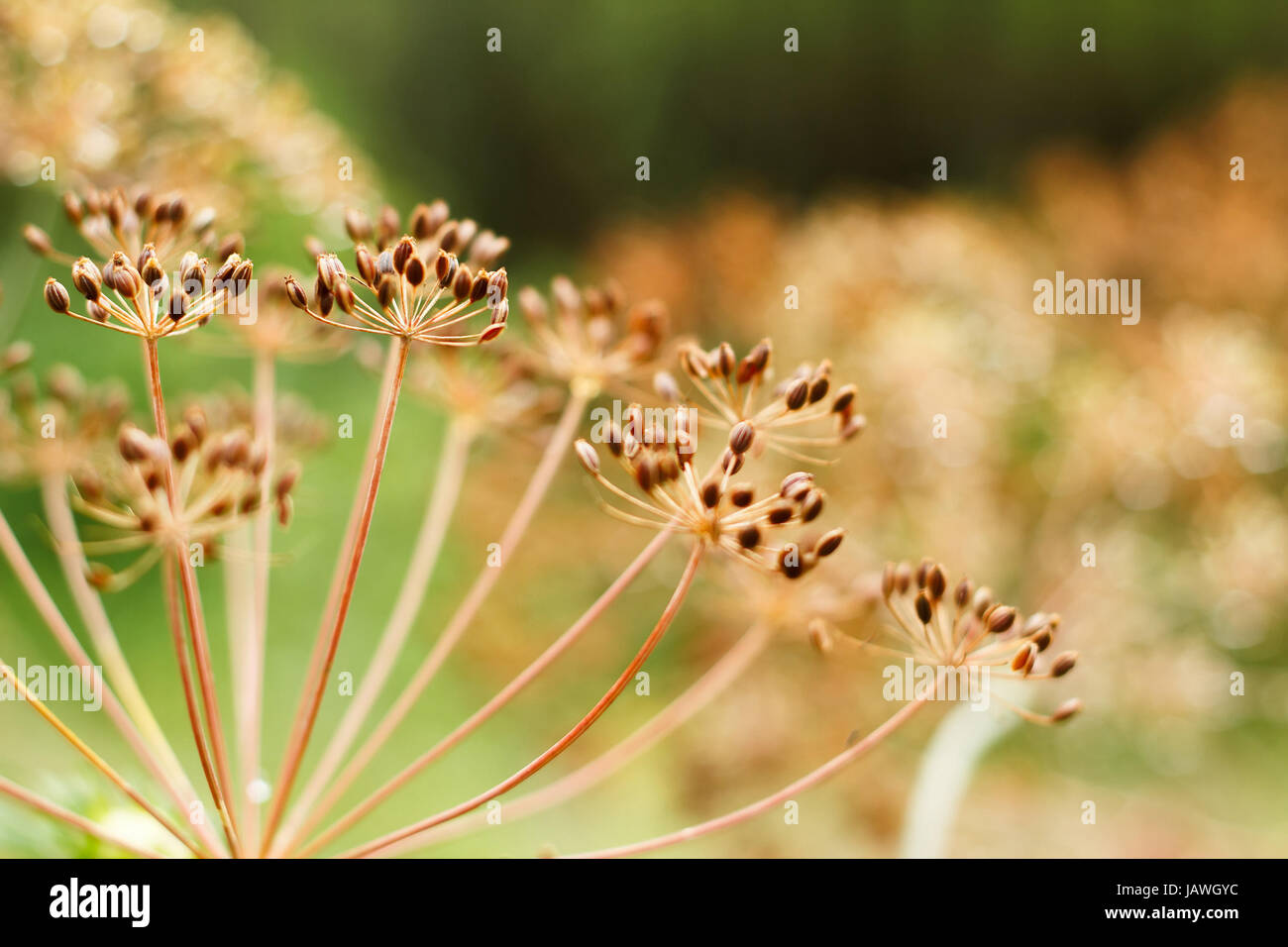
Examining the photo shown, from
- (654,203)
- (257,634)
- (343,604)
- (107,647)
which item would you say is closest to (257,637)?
(257,634)

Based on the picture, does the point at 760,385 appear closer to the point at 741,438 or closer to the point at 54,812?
the point at 741,438

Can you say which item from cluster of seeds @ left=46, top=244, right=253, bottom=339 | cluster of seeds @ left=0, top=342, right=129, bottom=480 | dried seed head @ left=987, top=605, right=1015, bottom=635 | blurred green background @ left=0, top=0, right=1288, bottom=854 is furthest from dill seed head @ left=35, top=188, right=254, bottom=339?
blurred green background @ left=0, top=0, right=1288, bottom=854

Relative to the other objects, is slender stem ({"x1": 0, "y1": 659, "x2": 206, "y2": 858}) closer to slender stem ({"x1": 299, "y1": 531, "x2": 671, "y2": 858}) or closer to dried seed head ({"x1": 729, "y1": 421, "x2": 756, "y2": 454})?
slender stem ({"x1": 299, "y1": 531, "x2": 671, "y2": 858})

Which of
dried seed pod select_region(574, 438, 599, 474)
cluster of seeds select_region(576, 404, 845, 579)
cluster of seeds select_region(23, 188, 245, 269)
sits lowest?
cluster of seeds select_region(576, 404, 845, 579)

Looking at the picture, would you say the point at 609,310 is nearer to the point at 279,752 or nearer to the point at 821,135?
the point at 279,752

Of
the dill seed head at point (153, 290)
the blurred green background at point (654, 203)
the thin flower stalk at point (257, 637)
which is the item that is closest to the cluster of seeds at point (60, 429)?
the thin flower stalk at point (257, 637)
